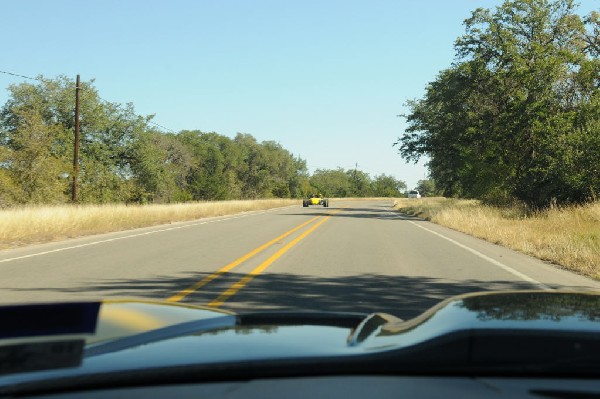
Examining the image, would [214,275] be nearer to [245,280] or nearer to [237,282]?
[245,280]

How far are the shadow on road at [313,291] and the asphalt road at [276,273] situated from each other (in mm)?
15

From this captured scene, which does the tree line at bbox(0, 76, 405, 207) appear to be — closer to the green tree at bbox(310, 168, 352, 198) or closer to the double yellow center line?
the double yellow center line

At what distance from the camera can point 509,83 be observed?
31.0m

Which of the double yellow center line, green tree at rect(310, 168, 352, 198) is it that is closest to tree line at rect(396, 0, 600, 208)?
the double yellow center line

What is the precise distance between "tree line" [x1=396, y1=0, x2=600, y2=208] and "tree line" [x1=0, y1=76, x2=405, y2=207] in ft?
85.2

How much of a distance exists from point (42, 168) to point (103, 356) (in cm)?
3601

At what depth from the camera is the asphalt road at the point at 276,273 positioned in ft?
26.4

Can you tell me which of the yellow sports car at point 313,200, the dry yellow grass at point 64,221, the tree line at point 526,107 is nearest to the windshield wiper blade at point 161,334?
the dry yellow grass at point 64,221

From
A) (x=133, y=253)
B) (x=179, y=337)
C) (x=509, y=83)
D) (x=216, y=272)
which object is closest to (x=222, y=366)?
(x=179, y=337)

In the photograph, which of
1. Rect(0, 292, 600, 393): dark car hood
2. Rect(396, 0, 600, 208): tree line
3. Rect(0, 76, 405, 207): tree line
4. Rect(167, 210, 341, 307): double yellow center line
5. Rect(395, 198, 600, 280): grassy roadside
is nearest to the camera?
Rect(0, 292, 600, 393): dark car hood

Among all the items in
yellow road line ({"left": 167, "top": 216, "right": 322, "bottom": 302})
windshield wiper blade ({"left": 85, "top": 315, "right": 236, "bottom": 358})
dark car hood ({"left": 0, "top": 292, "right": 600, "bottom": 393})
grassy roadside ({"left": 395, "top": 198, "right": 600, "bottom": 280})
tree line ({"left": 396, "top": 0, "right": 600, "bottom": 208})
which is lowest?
yellow road line ({"left": 167, "top": 216, "right": 322, "bottom": 302})

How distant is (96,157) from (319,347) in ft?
171

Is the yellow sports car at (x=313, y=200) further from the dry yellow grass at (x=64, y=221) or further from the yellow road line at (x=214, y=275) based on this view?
the yellow road line at (x=214, y=275)

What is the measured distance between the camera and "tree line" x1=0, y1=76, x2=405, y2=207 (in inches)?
1351
